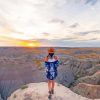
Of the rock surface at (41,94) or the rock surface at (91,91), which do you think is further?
the rock surface at (91,91)

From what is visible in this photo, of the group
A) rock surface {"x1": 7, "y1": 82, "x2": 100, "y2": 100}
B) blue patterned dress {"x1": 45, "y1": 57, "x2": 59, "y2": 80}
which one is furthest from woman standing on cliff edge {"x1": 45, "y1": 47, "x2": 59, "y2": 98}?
rock surface {"x1": 7, "y1": 82, "x2": 100, "y2": 100}

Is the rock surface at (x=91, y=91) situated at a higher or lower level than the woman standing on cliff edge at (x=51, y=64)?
lower

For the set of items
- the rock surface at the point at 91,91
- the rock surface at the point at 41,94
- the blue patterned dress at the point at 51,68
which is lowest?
the rock surface at the point at 91,91

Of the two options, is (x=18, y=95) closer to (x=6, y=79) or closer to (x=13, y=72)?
(x=6, y=79)

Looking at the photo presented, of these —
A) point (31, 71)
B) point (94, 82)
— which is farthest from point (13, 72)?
point (94, 82)

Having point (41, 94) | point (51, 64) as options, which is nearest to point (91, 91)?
point (41, 94)

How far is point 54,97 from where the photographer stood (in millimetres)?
12211

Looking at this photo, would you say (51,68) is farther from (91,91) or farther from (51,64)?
(91,91)

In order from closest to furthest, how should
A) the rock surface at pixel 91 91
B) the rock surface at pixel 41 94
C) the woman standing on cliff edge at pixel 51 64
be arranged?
the woman standing on cliff edge at pixel 51 64 < the rock surface at pixel 41 94 < the rock surface at pixel 91 91

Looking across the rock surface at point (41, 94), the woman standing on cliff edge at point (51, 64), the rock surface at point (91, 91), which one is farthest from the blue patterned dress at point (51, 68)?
the rock surface at point (91, 91)

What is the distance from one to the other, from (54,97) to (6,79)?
671 inches

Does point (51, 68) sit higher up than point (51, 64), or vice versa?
point (51, 64)

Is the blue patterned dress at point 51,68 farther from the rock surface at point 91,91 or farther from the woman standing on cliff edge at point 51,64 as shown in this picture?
the rock surface at point 91,91

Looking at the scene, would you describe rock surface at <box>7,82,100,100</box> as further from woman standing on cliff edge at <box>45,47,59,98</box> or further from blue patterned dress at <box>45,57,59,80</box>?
blue patterned dress at <box>45,57,59,80</box>
